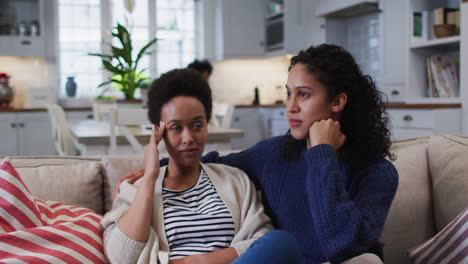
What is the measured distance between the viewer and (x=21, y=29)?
541 cm

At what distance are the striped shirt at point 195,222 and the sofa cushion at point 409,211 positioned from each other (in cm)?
64

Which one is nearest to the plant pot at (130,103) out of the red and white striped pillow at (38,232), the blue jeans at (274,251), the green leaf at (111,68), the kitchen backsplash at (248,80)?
the green leaf at (111,68)

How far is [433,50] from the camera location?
370cm

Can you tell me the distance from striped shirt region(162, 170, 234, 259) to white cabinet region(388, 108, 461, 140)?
7.13 feet

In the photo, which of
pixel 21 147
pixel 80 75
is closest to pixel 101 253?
pixel 21 147

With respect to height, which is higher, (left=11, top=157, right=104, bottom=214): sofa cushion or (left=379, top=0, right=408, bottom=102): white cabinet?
(left=379, top=0, right=408, bottom=102): white cabinet

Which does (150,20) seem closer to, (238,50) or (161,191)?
(238,50)

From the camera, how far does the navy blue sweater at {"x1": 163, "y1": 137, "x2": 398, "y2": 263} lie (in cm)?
101

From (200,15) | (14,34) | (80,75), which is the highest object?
(200,15)

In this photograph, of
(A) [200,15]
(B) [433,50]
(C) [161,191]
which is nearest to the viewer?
(C) [161,191]

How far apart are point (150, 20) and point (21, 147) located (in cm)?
→ 239

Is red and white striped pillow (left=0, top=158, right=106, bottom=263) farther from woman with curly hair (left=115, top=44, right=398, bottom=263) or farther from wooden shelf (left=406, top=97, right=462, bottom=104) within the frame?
wooden shelf (left=406, top=97, right=462, bottom=104)

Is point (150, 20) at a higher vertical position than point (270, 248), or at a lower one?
higher

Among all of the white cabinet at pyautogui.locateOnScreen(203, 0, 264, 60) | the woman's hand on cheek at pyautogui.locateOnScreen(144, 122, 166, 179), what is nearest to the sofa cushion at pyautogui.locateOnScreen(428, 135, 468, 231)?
the woman's hand on cheek at pyautogui.locateOnScreen(144, 122, 166, 179)
